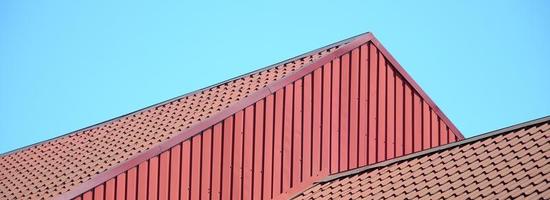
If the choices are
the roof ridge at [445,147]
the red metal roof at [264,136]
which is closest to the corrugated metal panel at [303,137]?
the red metal roof at [264,136]

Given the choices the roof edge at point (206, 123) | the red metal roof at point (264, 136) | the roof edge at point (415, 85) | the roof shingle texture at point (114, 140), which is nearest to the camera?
the roof edge at point (206, 123)

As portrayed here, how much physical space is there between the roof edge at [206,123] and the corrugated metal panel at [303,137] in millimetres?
88

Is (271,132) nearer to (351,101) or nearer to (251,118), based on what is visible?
(251,118)

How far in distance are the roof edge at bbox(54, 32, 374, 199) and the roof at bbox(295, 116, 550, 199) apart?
188 cm

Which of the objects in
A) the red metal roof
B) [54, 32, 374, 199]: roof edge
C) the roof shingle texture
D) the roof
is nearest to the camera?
the roof

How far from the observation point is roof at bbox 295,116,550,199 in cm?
1549

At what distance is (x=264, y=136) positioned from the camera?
20.1 m

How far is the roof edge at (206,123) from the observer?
18.1 metres

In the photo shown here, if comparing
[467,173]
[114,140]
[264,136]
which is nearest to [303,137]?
[264,136]

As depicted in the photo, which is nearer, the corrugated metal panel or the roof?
the roof

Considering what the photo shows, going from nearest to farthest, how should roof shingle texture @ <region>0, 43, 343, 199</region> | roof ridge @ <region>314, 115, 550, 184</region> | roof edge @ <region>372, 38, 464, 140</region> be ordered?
roof ridge @ <region>314, 115, 550, 184</region> < roof shingle texture @ <region>0, 43, 343, 199</region> < roof edge @ <region>372, 38, 464, 140</region>

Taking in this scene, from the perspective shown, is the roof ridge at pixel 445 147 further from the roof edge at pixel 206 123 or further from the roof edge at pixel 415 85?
the roof edge at pixel 415 85

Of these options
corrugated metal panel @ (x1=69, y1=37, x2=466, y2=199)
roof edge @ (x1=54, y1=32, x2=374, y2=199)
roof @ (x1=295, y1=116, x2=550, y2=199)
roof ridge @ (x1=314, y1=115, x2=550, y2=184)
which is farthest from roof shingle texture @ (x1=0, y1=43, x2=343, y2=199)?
roof @ (x1=295, y1=116, x2=550, y2=199)

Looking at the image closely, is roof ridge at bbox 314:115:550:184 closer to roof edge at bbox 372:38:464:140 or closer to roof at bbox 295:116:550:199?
roof at bbox 295:116:550:199
